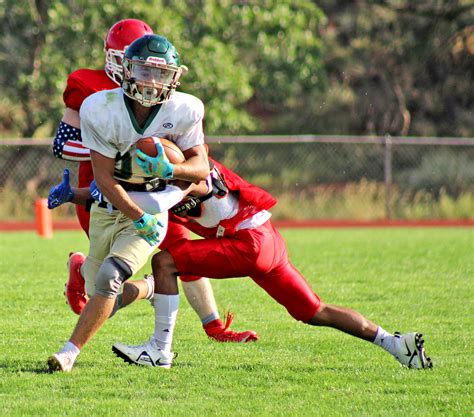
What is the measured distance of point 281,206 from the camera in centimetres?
1658

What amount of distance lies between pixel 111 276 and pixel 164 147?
0.70m

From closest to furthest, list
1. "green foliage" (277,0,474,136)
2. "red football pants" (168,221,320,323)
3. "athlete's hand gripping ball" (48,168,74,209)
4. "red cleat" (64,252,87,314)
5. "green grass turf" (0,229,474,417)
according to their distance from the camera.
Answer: "green grass turf" (0,229,474,417)
"red football pants" (168,221,320,323)
"athlete's hand gripping ball" (48,168,74,209)
"red cleat" (64,252,87,314)
"green foliage" (277,0,474,136)

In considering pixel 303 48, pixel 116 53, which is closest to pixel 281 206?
pixel 303 48

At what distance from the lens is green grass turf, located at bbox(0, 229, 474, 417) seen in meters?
4.35

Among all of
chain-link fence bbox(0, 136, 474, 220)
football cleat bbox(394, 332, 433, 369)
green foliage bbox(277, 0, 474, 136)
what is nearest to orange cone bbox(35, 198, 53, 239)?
chain-link fence bbox(0, 136, 474, 220)

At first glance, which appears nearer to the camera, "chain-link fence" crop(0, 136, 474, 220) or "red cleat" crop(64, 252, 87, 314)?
"red cleat" crop(64, 252, 87, 314)

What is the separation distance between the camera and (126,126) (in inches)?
190

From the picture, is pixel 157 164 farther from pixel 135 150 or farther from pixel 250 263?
pixel 250 263

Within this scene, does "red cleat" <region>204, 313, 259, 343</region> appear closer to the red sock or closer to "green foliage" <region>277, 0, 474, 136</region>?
the red sock

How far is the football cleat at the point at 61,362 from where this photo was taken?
15.9ft

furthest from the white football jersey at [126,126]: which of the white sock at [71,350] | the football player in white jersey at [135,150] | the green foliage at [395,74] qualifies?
the green foliage at [395,74]

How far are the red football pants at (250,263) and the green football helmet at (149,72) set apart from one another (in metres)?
0.79

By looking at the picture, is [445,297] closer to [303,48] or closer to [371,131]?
[303,48]

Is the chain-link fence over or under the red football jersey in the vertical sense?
under
